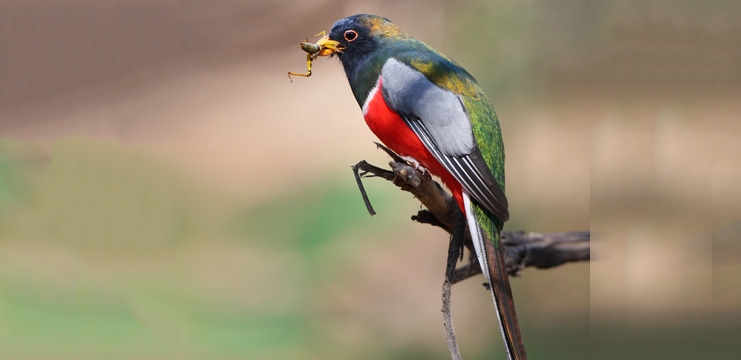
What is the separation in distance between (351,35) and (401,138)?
456 millimetres

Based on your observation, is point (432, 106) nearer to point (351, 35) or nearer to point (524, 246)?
point (351, 35)

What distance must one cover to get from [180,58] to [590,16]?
3738mm

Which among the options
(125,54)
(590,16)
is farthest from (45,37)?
(590,16)

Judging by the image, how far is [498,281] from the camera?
1824 millimetres

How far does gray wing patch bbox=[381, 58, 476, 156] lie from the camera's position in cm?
191

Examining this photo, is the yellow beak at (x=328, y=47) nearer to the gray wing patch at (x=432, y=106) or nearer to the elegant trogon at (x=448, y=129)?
the elegant trogon at (x=448, y=129)

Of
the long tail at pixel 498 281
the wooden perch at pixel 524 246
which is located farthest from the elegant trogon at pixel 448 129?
the wooden perch at pixel 524 246

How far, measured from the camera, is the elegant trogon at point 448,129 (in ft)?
6.07

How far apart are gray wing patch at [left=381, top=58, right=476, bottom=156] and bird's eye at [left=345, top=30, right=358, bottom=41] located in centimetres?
27

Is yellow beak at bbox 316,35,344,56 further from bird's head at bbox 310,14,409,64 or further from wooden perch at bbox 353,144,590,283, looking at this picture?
wooden perch at bbox 353,144,590,283

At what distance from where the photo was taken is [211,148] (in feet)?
19.4

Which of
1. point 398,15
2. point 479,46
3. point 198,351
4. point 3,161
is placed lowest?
point 198,351

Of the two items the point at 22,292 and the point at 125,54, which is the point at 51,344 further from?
the point at 125,54

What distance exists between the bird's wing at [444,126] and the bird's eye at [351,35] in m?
0.25
